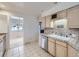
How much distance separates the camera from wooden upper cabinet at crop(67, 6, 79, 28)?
2971 millimetres

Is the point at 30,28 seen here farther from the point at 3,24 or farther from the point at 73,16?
the point at 73,16

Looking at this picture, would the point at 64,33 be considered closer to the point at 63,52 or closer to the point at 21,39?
the point at 63,52

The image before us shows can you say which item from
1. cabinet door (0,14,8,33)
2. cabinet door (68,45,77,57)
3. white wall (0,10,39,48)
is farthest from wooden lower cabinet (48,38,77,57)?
white wall (0,10,39,48)

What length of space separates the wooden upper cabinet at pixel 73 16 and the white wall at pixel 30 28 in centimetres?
429

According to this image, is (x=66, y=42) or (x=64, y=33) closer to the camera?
(x=66, y=42)

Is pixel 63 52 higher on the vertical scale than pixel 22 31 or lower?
lower

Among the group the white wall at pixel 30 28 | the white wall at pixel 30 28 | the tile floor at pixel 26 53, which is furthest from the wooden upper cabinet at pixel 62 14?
the white wall at pixel 30 28

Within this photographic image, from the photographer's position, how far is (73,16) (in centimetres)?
314

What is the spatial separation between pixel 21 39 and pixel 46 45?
8.21 ft

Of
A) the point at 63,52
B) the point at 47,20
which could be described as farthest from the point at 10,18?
the point at 63,52

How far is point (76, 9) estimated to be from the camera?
2.98 m

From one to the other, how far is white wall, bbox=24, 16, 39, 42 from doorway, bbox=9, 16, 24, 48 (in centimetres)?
42

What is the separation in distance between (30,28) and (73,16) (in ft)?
15.7

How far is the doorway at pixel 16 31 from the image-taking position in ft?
19.1
